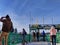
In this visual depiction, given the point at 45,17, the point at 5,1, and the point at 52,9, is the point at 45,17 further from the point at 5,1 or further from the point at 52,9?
the point at 5,1

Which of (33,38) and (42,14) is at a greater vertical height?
(42,14)

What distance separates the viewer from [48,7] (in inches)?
343

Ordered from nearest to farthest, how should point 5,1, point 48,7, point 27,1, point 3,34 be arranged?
1. point 3,34
2. point 5,1
3. point 27,1
4. point 48,7

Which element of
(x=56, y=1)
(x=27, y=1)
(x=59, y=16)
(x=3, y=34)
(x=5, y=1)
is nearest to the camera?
(x=3, y=34)

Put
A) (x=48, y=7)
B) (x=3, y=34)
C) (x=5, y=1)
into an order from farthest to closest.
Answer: (x=48, y=7)
(x=5, y=1)
(x=3, y=34)

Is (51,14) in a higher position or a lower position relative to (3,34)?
higher

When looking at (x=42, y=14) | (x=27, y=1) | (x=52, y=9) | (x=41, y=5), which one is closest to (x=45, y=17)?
(x=42, y=14)

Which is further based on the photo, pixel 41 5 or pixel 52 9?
pixel 52 9

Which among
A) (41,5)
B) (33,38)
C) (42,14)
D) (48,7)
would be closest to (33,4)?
(41,5)

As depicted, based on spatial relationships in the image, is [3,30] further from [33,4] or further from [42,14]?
[42,14]

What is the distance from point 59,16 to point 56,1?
1662 mm

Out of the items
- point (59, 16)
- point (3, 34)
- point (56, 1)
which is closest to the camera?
point (3, 34)

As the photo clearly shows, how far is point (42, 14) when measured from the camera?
964 cm

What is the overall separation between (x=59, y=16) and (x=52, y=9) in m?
0.75
